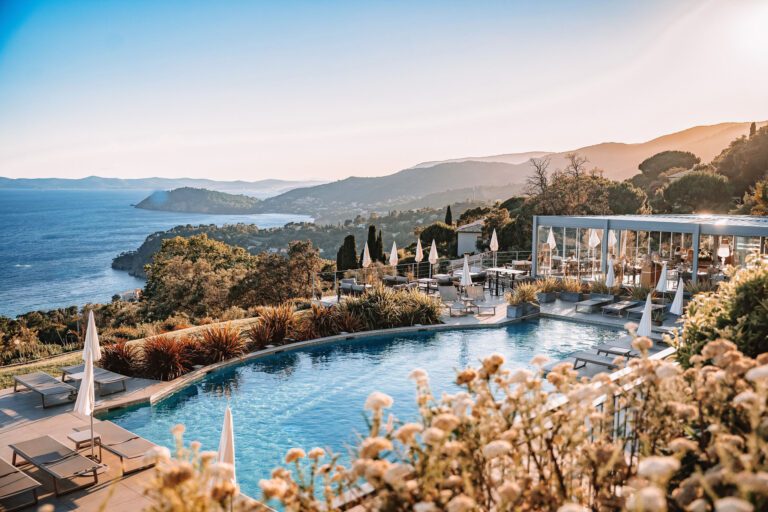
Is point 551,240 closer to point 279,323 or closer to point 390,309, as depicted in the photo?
point 390,309

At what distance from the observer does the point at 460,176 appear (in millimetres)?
80312

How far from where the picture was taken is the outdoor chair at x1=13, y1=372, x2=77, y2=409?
8758 mm

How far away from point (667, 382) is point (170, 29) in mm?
26043

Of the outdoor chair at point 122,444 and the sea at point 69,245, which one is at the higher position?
the outdoor chair at point 122,444

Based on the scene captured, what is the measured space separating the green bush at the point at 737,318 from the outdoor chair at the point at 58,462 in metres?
6.18

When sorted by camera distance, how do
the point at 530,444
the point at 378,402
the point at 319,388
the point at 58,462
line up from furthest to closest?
the point at 319,388 < the point at 58,462 < the point at 530,444 < the point at 378,402

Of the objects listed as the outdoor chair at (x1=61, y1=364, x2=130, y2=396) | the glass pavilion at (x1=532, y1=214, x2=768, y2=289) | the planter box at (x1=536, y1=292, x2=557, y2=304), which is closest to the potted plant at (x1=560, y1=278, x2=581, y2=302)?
the planter box at (x1=536, y1=292, x2=557, y2=304)

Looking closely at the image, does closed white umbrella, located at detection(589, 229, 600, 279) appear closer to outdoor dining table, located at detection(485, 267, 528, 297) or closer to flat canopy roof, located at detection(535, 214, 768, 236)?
flat canopy roof, located at detection(535, 214, 768, 236)

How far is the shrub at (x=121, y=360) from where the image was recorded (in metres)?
10.5

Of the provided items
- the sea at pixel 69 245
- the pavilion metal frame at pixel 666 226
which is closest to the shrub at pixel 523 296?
the pavilion metal frame at pixel 666 226

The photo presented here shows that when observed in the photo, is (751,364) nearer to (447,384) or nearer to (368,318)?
(447,384)

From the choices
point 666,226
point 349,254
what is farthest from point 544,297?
point 349,254

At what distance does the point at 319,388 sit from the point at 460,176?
7251 cm

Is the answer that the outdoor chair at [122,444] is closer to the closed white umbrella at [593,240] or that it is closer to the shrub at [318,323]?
the shrub at [318,323]
